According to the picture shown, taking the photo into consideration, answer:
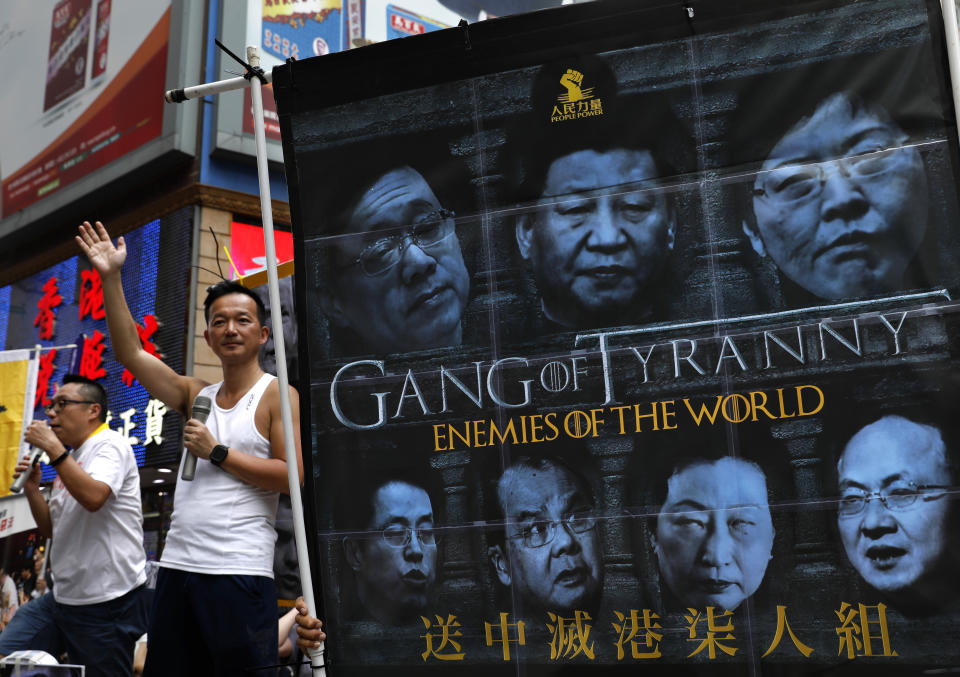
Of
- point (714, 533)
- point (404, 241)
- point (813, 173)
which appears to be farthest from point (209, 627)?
point (813, 173)

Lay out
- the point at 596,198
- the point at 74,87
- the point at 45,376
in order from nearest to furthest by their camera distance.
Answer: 1. the point at 596,198
2. the point at 45,376
3. the point at 74,87

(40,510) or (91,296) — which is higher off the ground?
(91,296)

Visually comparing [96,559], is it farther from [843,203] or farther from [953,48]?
[953,48]

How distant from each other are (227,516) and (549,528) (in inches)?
43.5

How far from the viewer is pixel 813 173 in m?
2.61

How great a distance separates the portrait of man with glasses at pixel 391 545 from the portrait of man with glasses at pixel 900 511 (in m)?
1.13

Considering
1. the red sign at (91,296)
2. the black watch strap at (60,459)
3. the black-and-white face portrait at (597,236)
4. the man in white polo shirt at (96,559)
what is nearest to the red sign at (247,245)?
the red sign at (91,296)

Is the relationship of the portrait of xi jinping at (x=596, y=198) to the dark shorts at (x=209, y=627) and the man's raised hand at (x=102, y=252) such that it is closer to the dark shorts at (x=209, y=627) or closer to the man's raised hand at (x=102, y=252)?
the dark shorts at (x=209, y=627)

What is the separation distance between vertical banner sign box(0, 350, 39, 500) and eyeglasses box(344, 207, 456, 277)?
3.64m

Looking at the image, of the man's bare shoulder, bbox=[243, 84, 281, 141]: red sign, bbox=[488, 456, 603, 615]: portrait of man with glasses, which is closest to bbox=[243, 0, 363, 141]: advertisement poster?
bbox=[243, 84, 281, 141]: red sign

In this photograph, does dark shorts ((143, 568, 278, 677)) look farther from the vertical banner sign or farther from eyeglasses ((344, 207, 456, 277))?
the vertical banner sign

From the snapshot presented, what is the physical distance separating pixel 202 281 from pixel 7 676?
6394 millimetres

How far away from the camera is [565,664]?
2613 mm

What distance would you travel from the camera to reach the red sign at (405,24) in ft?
39.3
